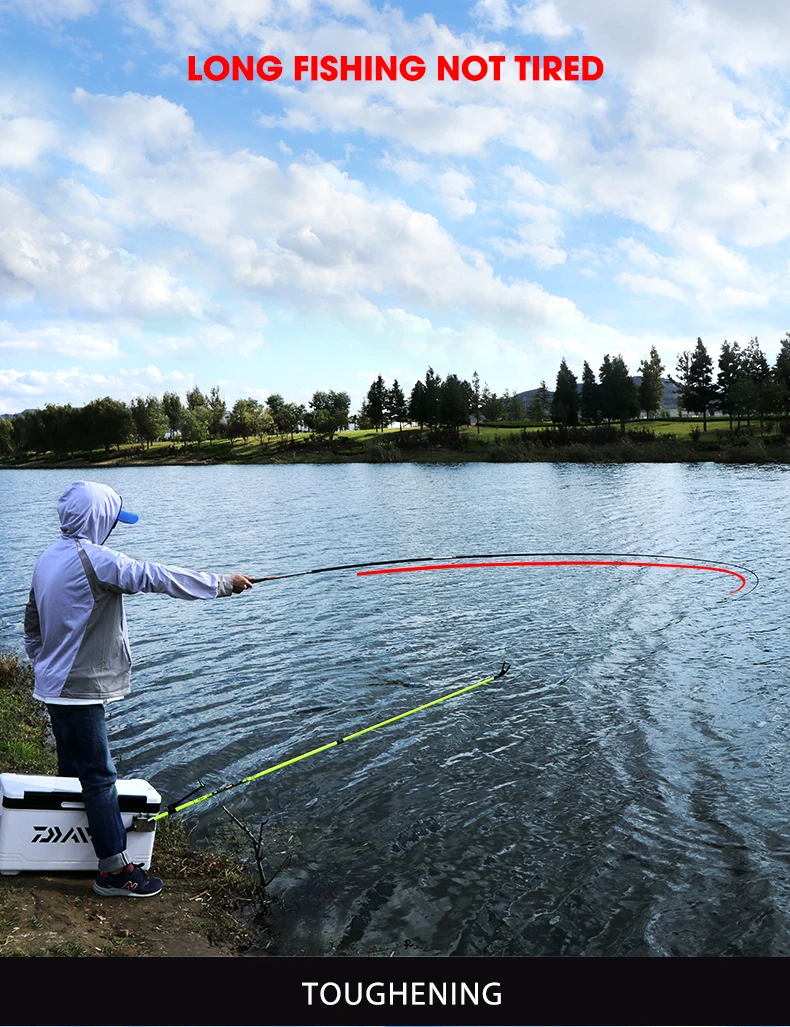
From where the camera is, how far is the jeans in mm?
6082

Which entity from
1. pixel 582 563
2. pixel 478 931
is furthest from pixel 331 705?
pixel 582 563

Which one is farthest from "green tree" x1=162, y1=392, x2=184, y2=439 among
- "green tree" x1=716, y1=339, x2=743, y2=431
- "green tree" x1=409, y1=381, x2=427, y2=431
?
"green tree" x1=716, y1=339, x2=743, y2=431

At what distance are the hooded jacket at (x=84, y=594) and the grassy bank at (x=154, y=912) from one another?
1.57m

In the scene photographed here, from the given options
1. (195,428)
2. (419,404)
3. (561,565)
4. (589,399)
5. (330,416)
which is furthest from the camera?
(195,428)

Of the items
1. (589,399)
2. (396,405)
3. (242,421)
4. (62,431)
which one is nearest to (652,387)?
(589,399)

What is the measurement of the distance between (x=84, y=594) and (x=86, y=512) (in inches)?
24.3

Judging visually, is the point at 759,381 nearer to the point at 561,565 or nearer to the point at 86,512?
the point at 561,565

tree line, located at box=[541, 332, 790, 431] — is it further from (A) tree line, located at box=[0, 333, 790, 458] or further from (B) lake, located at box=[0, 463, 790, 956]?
(B) lake, located at box=[0, 463, 790, 956]

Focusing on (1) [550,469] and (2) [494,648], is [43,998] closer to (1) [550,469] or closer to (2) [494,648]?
(2) [494,648]

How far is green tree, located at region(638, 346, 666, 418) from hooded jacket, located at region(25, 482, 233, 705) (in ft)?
436

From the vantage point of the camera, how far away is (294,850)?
7.88m

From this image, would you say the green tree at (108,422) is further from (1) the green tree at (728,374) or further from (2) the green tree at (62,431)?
(1) the green tree at (728,374)

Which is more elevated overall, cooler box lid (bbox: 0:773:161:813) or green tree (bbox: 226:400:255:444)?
green tree (bbox: 226:400:255:444)

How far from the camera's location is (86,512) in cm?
598
